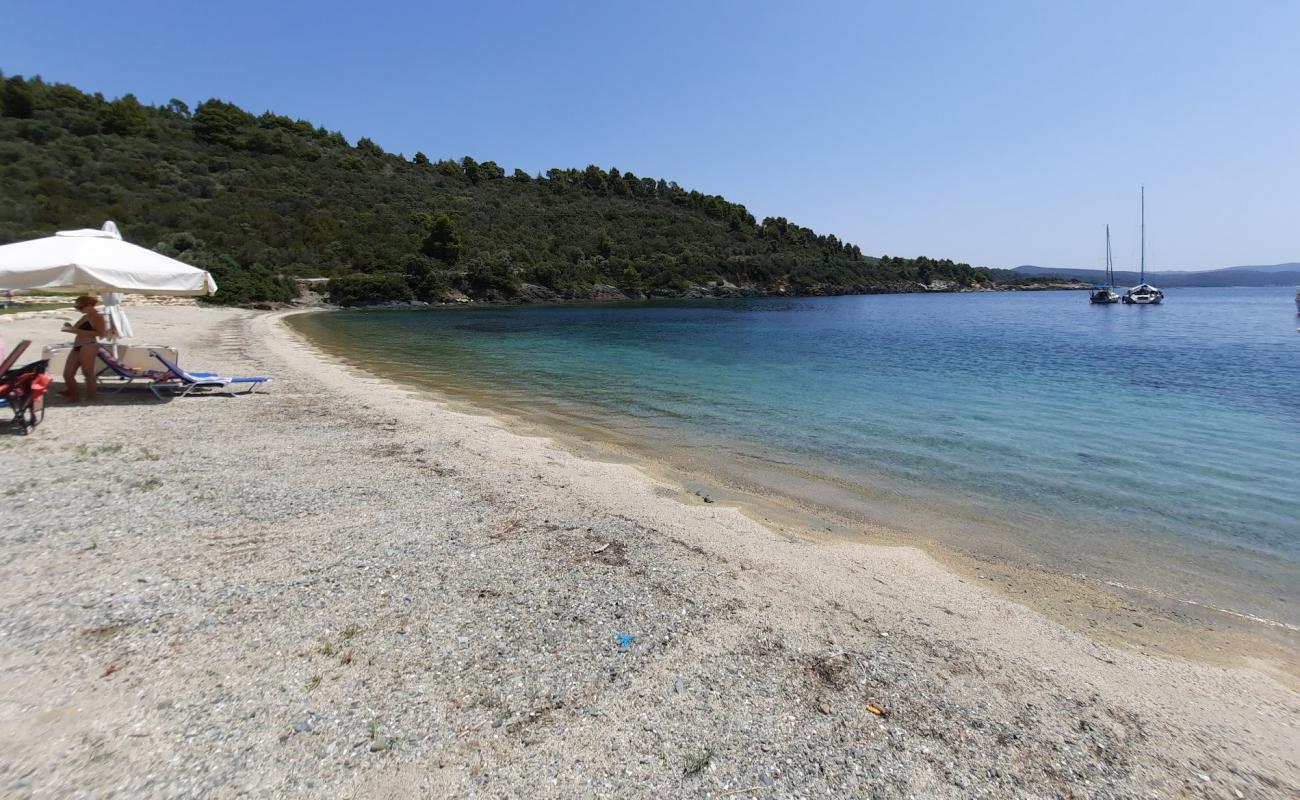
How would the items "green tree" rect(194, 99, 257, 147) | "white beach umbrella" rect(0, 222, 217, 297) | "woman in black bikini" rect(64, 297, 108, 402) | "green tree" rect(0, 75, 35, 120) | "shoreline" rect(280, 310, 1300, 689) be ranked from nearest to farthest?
"shoreline" rect(280, 310, 1300, 689), "white beach umbrella" rect(0, 222, 217, 297), "woman in black bikini" rect(64, 297, 108, 402), "green tree" rect(0, 75, 35, 120), "green tree" rect(194, 99, 257, 147)

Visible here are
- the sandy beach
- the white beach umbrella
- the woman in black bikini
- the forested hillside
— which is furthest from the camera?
the forested hillside

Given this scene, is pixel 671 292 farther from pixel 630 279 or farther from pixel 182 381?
pixel 182 381

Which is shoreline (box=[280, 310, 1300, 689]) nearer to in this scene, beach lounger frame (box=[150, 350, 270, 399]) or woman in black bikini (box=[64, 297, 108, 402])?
beach lounger frame (box=[150, 350, 270, 399])

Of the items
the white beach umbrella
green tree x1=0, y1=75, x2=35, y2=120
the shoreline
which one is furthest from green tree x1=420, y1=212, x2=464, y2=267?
the shoreline

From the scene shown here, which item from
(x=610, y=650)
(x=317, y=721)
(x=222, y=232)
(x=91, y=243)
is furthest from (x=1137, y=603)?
(x=222, y=232)

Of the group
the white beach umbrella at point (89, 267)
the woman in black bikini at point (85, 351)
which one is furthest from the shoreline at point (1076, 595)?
the woman in black bikini at point (85, 351)

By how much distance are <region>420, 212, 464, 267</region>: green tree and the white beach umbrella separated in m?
67.2

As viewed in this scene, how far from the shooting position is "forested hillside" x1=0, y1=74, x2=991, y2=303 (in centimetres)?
5725

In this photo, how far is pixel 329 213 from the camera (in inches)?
2928

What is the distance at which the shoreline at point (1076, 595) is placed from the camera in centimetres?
464

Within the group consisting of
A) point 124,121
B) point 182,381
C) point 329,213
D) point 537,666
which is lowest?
point 537,666

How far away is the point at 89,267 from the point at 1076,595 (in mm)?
12810

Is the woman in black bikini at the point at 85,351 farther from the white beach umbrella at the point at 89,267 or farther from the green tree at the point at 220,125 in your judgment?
the green tree at the point at 220,125

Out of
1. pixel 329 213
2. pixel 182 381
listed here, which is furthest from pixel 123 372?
pixel 329 213
